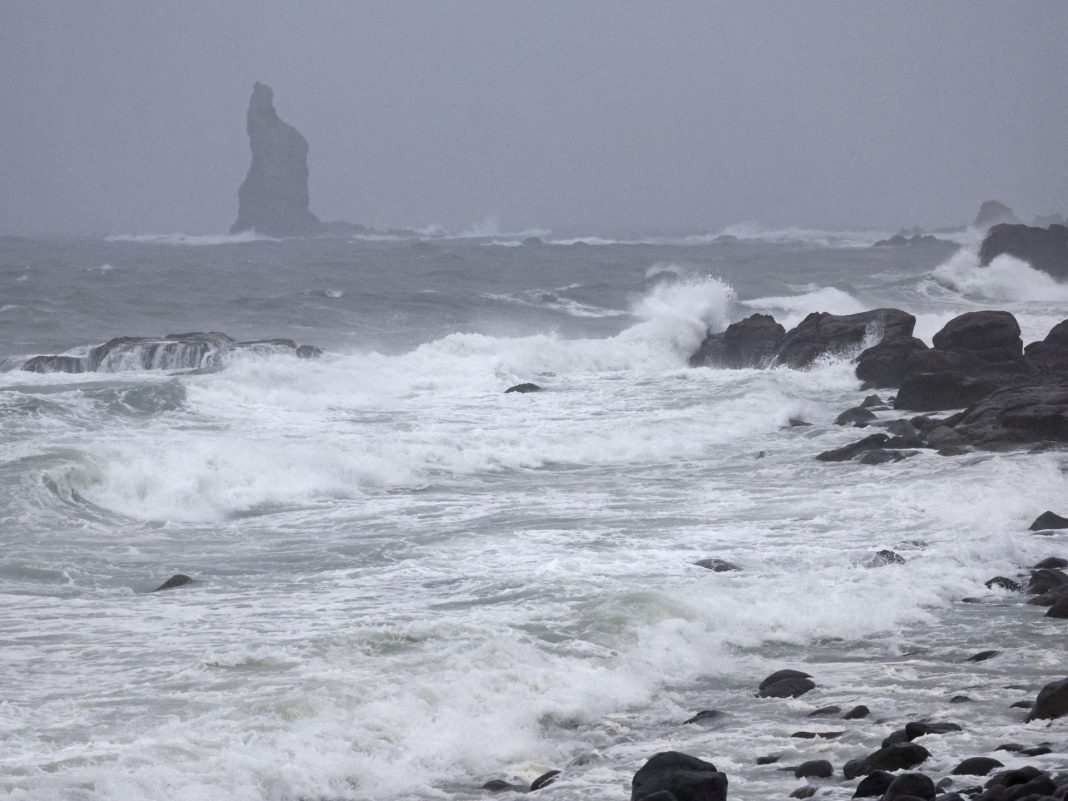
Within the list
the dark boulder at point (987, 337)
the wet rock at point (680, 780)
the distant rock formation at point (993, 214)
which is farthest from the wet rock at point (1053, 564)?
the distant rock formation at point (993, 214)

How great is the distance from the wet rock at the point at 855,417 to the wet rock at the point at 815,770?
1431 centimetres

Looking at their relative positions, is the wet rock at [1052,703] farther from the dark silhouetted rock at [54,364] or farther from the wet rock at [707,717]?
the dark silhouetted rock at [54,364]

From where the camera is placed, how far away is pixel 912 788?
628cm

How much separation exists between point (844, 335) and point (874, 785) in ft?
69.5

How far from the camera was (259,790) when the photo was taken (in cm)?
713

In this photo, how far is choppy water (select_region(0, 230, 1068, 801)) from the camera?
7.70 meters

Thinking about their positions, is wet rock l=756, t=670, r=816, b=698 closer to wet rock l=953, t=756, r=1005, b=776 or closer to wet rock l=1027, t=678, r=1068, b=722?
wet rock l=1027, t=678, r=1068, b=722

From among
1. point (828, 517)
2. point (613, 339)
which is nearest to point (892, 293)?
point (613, 339)

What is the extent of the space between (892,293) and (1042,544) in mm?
35303

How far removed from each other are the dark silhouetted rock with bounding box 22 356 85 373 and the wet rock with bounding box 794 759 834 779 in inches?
913

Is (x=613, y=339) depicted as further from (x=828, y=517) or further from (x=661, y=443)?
(x=828, y=517)

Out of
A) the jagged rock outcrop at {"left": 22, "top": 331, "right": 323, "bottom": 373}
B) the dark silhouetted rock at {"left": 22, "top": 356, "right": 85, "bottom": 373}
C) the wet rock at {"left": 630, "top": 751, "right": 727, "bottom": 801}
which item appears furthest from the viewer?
the jagged rock outcrop at {"left": 22, "top": 331, "right": 323, "bottom": 373}

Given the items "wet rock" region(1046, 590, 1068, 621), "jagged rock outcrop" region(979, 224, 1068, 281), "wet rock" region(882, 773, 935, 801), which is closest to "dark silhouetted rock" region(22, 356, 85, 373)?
"wet rock" region(1046, 590, 1068, 621)

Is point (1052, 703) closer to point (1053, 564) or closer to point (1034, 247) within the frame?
point (1053, 564)
